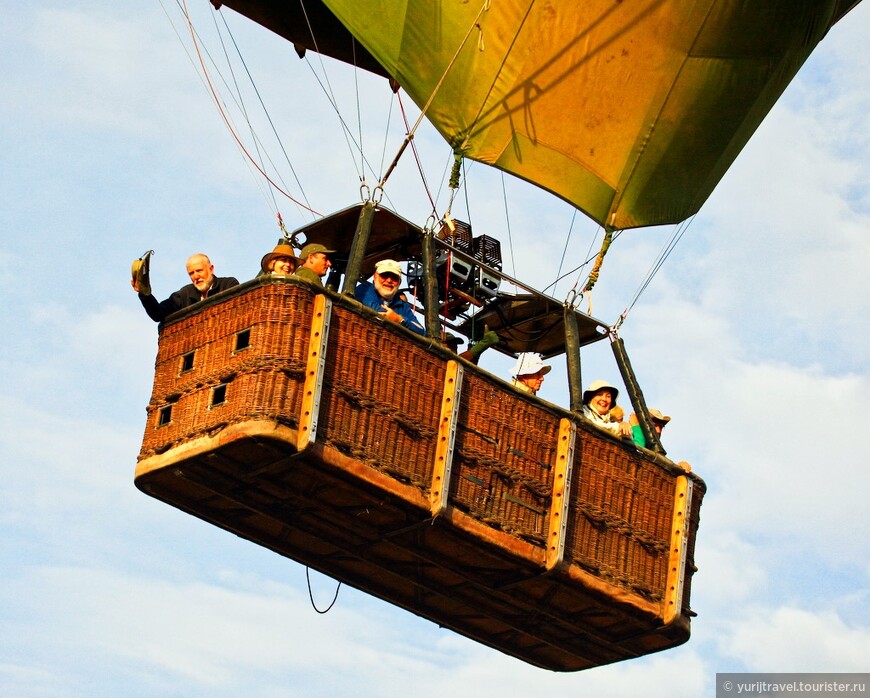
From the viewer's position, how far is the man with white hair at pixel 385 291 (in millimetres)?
16094

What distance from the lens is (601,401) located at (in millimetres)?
17375

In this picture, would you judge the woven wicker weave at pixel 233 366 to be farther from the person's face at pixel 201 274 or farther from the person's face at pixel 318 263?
the person's face at pixel 318 263

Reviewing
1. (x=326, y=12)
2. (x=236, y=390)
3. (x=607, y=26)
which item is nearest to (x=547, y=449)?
(x=236, y=390)

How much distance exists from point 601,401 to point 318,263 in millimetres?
2759

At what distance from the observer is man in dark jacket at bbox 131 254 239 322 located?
53.1 ft

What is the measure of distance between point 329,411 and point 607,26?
5235 millimetres

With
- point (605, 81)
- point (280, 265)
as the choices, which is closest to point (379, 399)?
point (280, 265)

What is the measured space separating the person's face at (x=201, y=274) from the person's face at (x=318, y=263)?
767 mm

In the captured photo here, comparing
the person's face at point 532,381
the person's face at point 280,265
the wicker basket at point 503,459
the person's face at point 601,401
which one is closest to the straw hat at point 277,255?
the person's face at point 280,265

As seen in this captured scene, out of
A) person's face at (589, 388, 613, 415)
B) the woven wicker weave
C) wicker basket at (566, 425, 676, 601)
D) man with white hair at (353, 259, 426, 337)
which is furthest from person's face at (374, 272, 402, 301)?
person's face at (589, 388, 613, 415)

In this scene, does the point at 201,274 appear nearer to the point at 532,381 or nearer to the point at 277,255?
the point at 277,255

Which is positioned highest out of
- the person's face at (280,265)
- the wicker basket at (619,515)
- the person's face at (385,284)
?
the person's face at (385,284)

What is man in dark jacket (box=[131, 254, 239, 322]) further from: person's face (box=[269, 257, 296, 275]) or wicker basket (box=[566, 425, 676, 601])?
wicker basket (box=[566, 425, 676, 601])

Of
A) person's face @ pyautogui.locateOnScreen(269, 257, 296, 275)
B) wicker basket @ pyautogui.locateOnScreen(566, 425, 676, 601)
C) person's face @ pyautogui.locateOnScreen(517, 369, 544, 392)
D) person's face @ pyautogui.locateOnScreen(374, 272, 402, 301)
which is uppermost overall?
person's face @ pyautogui.locateOnScreen(374, 272, 402, 301)
